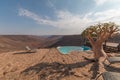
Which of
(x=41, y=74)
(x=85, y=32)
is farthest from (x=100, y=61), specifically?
(x=41, y=74)

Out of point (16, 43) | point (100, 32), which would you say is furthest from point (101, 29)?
point (16, 43)

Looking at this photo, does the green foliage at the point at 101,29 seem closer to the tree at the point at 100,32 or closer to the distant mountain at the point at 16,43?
the tree at the point at 100,32

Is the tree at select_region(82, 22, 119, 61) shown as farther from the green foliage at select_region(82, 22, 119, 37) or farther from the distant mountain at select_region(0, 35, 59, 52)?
the distant mountain at select_region(0, 35, 59, 52)

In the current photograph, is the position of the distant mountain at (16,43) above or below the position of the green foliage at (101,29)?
below

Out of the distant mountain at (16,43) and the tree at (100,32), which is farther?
the distant mountain at (16,43)

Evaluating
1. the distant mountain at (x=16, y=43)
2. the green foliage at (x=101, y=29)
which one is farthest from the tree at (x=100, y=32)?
the distant mountain at (x=16, y=43)

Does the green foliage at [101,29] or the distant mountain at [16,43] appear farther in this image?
the distant mountain at [16,43]

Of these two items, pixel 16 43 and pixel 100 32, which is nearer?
pixel 100 32

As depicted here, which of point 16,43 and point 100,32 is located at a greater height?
point 100,32

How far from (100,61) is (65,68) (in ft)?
9.75

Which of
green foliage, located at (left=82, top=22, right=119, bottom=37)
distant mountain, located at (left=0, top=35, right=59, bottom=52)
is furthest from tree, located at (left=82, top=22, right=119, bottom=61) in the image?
distant mountain, located at (left=0, top=35, right=59, bottom=52)

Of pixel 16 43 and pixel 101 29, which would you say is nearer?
pixel 101 29

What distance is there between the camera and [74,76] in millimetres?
8164

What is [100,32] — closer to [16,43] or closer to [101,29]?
[101,29]
